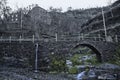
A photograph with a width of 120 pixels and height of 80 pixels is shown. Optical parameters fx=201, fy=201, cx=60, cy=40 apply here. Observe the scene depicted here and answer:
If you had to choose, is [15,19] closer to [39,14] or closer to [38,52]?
[39,14]

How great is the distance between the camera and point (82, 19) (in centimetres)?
6906

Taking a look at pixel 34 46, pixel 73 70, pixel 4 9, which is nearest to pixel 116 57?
pixel 73 70

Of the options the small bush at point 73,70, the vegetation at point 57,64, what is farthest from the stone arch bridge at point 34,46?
the small bush at point 73,70

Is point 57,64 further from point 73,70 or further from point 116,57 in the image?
point 116,57

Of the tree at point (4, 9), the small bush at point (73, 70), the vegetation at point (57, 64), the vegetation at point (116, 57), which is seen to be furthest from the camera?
the tree at point (4, 9)

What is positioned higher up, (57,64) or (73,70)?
(57,64)

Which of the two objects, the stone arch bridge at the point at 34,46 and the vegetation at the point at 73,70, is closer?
the vegetation at the point at 73,70

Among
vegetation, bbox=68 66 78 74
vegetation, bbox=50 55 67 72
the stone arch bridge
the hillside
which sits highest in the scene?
the hillside

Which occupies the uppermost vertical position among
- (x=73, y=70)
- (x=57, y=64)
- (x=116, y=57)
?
(x=116, y=57)

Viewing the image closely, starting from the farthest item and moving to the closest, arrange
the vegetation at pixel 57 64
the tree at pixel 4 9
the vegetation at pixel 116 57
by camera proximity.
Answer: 1. the tree at pixel 4 9
2. the vegetation at pixel 116 57
3. the vegetation at pixel 57 64

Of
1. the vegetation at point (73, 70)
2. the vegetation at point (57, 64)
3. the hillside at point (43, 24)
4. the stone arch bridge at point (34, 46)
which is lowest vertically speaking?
the vegetation at point (73, 70)

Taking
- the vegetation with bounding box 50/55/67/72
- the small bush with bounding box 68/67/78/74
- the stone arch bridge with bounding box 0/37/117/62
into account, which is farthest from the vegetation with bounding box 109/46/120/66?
the vegetation with bounding box 50/55/67/72

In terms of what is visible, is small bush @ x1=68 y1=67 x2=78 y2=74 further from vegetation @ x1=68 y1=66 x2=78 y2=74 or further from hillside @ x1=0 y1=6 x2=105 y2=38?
hillside @ x1=0 y1=6 x2=105 y2=38

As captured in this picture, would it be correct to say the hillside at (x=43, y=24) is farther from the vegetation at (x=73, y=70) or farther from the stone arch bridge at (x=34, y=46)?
the vegetation at (x=73, y=70)
